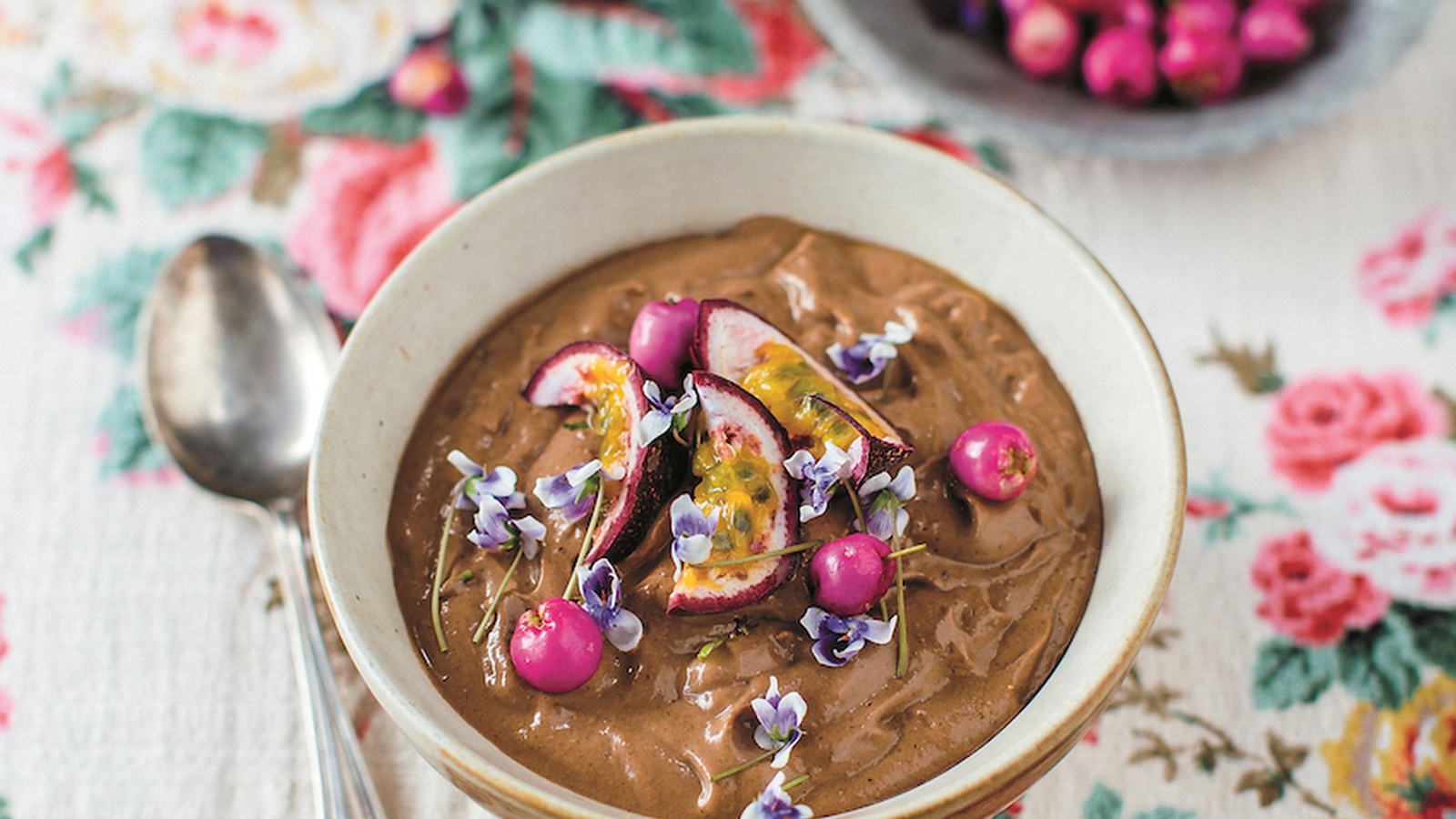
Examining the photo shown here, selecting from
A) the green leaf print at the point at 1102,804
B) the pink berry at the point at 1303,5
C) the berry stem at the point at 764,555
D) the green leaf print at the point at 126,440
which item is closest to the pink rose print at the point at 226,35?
the green leaf print at the point at 126,440

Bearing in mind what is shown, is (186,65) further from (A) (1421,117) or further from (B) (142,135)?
(A) (1421,117)

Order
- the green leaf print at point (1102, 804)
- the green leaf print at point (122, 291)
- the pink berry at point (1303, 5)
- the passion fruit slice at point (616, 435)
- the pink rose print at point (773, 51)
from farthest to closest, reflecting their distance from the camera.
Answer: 1. the pink rose print at point (773, 51)
2. the pink berry at point (1303, 5)
3. the green leaf print at point (122, 291)
4. the green leaf print at point (1102, 804)
5. the passion fruit slice at point (616, 435)

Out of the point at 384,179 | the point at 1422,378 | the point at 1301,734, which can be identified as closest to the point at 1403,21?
the point at 1422,378

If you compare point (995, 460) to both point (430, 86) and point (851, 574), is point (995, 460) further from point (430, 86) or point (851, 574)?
point (430, 86)

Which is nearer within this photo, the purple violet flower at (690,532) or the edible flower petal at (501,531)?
the purple violet flower at (690,532)

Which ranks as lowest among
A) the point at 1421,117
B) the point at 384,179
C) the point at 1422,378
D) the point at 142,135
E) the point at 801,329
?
the point at 142,135

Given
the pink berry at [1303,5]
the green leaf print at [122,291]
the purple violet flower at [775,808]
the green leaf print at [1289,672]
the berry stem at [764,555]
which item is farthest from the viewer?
the pink berry at [1303,5]

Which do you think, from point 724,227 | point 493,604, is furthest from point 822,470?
point 724,227

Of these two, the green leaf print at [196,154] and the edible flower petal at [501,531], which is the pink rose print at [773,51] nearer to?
the green leaf print at [196,154]
